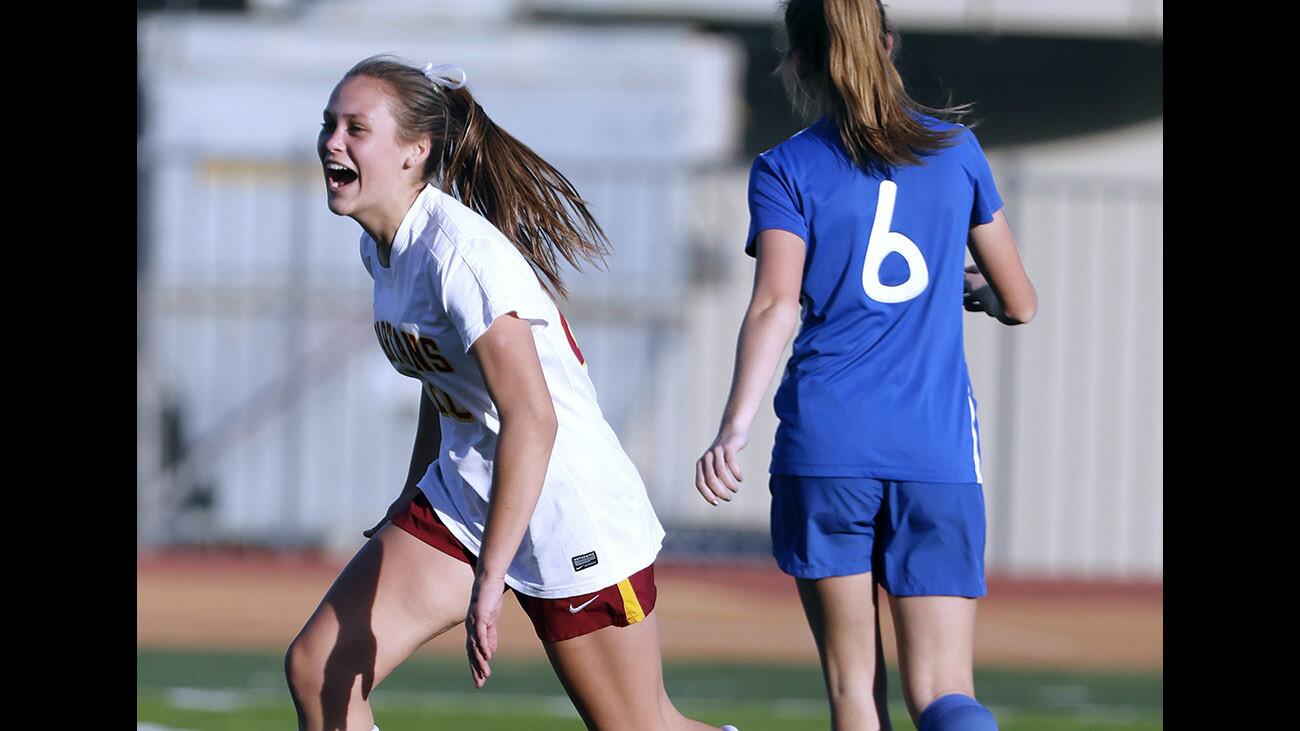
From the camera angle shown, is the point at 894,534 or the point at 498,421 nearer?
the point at 498,421

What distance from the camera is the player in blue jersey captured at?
3973mm

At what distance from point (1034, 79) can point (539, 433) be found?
14.7 meters

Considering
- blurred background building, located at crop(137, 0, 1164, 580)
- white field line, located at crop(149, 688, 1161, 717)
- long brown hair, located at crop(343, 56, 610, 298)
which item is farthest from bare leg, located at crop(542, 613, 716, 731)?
blurred background building, located at crop(137, 0, 1164, 580)

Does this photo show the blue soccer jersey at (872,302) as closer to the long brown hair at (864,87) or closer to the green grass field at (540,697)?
the long brown hair at (864,87)

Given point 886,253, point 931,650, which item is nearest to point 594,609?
point 931,650

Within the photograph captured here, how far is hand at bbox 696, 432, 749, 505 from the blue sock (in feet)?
2.21

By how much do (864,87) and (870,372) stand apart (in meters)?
0.65

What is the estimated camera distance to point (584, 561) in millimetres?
3861

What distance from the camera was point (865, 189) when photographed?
398cm

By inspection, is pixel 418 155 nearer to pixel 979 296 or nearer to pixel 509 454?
pixel 509 454

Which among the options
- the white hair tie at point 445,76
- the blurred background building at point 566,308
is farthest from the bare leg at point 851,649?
the blurred background building at point 566,308

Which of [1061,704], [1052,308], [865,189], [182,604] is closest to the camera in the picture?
[865,189]

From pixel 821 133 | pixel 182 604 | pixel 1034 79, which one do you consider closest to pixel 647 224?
pixel 182 604
